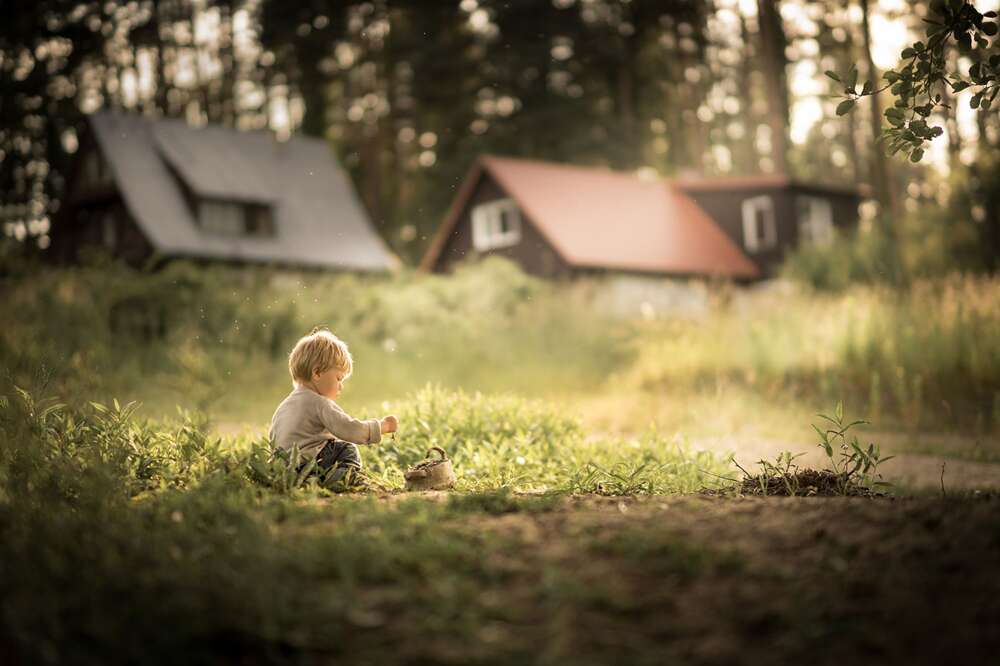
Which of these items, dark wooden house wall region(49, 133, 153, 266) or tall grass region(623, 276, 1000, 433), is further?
dark wooden house wall region(49, 133, 153, 266)

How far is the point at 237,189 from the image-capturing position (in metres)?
28.6

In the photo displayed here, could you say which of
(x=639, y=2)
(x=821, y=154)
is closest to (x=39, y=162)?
(x=639, y=2)

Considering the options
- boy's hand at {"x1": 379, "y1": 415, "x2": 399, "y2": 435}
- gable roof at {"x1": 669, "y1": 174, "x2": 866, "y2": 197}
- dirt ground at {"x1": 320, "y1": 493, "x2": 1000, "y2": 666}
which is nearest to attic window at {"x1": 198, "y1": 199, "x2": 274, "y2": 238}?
gable roof at {"x1": 669, "y1": 174, "x2": 866, "y2": 197}

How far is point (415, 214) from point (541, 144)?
5.15m

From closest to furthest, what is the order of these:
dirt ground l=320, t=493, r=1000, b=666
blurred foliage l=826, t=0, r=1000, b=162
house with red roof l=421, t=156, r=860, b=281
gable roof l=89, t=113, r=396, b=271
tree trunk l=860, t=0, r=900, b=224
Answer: dirt ground l=320, t=493, r=1000, b=666 → blurred foliage l=826, t=0, r=1000, b=162 → tree trunk l=860, t=0, r=900, b=224 → house with red roof l=421, t=156, r=860, b=281 → gable roof l=89, t=113, r=396, b=271

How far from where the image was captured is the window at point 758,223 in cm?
2941

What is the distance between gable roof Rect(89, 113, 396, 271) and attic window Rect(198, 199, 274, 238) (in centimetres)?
25

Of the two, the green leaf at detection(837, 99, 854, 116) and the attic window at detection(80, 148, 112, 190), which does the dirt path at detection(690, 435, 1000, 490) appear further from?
the attic window at detection(80, 148, 112, 190)

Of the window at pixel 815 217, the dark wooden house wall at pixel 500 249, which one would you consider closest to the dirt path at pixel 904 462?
the dark wooden house wall at pixel 500 249

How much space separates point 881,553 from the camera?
3553 millimetres

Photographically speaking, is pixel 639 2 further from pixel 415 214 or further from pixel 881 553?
pixel 881 553

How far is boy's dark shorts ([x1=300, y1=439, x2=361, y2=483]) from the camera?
575 centimetres

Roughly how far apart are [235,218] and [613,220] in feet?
35.7

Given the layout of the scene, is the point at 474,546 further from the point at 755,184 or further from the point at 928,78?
the point at 755,184
